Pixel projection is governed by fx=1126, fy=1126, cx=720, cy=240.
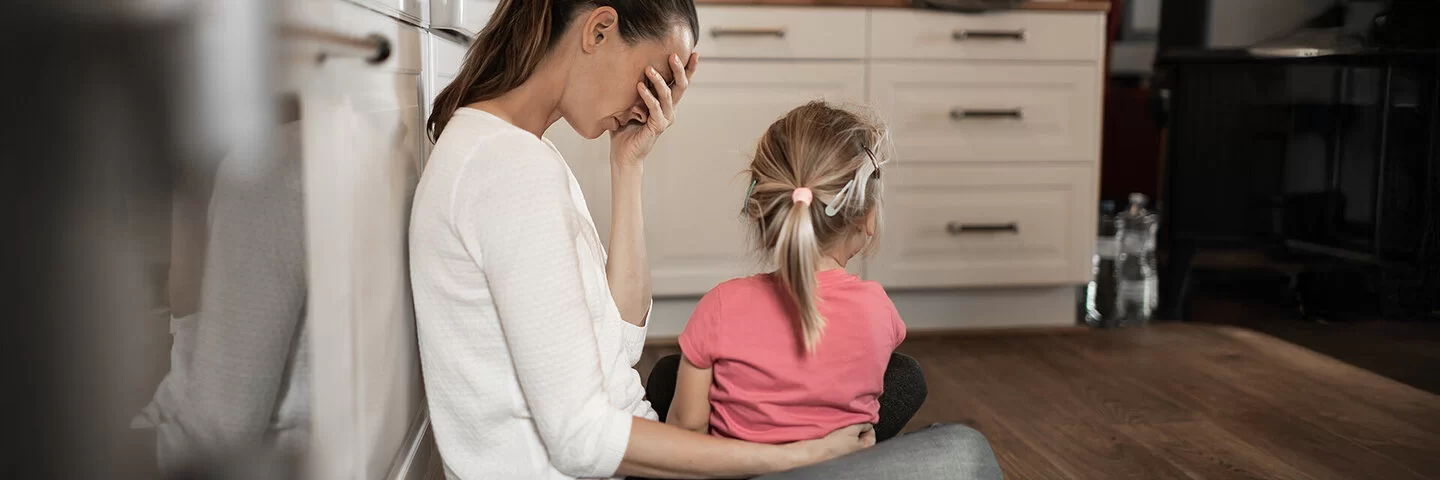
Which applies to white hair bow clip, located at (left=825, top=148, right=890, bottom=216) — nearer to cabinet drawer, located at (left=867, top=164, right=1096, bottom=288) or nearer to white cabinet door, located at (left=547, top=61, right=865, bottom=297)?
white cabinet door, located at (left=547, top=61, right=865, bottom=297)

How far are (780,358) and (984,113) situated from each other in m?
1.75

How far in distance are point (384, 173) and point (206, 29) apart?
14.6 inches

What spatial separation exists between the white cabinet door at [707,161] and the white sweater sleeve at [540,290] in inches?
65.2

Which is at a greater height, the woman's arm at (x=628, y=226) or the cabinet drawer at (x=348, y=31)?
the cabinet drawer at (x=348, y=31)

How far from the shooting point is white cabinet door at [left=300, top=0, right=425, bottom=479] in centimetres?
67

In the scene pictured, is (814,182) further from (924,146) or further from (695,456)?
(924,146)

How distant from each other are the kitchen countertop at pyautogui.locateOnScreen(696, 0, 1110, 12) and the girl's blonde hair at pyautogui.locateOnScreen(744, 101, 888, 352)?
1434 mm

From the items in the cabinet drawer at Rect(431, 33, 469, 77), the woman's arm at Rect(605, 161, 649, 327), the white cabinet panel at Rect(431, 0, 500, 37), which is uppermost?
the white cabinet panel at Rect(431, 0, 500, 37)

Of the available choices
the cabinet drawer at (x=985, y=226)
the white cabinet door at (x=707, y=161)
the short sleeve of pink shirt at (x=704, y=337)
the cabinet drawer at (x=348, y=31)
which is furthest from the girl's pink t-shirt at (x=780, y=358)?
the cabinet drawer at (x=985, y=226)

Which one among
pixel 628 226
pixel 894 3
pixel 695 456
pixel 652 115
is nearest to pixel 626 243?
pixel 628 226

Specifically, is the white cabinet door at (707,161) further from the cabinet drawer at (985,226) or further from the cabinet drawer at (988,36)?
the cabinet drawer at (985,226)

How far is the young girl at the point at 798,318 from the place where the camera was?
Answer: 99cm

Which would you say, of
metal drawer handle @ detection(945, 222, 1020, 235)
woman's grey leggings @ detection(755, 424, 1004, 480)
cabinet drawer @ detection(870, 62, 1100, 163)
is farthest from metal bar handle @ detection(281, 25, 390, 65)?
metal drawer handle @ detection(945, 222, 1020, 235)

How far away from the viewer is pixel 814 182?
100cm
